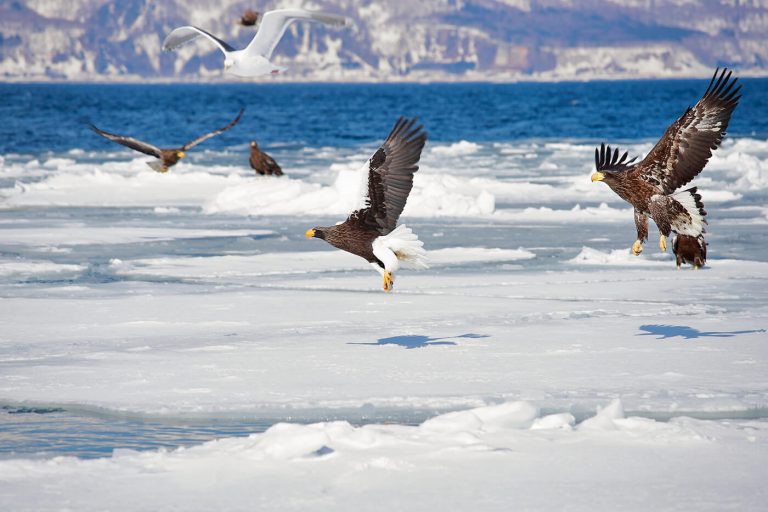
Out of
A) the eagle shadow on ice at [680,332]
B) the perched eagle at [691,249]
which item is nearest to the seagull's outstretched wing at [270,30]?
the perched eagle at [691,249]

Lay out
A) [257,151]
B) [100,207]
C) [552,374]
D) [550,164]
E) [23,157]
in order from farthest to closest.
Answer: [23,157] < [550,164] < [257,151] < [100,207] < [552,374]

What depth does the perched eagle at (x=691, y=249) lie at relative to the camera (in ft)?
30.7

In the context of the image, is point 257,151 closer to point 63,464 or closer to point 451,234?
point 451,234

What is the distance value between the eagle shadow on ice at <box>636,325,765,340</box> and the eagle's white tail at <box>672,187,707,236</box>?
70cm

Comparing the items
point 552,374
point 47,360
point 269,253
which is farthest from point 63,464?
point 269,253

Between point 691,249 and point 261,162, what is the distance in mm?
13445

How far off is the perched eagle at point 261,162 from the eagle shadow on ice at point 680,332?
13.4 m

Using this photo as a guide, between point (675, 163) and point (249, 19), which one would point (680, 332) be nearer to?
point (675, 163)

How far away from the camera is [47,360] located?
820 centimetres

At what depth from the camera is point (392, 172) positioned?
8781mm

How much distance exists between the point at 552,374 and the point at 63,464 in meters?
3.12

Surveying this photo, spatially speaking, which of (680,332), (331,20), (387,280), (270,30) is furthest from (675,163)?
(270,30)

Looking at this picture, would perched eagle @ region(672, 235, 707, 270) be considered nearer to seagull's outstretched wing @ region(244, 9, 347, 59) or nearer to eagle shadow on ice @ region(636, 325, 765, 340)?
eagle shadow on ice @ region(636, 325, 765, 340)

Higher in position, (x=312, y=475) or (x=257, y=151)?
(x=257, y=151)
